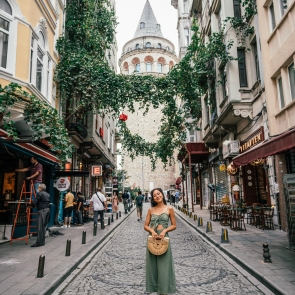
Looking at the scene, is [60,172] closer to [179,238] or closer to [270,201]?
[179,238]

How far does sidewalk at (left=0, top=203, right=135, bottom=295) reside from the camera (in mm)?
4860

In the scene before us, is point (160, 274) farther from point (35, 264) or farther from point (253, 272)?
point (35, 264)

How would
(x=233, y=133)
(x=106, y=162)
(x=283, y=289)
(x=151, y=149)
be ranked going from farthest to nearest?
(x=106, y=162) < (x=151, y=149) < (x=233, y=133) < (x=283, y=289)

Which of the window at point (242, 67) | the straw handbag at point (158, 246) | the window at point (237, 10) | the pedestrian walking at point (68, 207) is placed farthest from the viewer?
the window at point (237, 10)

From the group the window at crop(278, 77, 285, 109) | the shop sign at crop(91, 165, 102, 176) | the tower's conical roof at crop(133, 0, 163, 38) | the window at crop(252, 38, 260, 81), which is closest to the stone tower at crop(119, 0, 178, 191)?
the tower's conical roof at crop(133, 0, 163, 38)

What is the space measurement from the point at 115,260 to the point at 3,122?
461cm

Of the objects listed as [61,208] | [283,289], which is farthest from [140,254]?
[61,208]

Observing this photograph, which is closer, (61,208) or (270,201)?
(270,201)

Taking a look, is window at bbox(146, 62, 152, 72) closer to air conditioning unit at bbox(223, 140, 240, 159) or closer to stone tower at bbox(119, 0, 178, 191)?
stone tower at bbox(119, 0, 178, 191)

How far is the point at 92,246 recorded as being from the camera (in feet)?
28.2

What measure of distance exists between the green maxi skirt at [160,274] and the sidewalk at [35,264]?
183 cm

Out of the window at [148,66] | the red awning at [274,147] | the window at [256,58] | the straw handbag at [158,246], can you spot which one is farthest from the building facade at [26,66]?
the window at [148,66]

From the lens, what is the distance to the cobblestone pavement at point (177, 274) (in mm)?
4996

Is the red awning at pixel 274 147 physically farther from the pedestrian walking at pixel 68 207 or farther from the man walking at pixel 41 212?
the pedestrian walking at pixel 68 207
